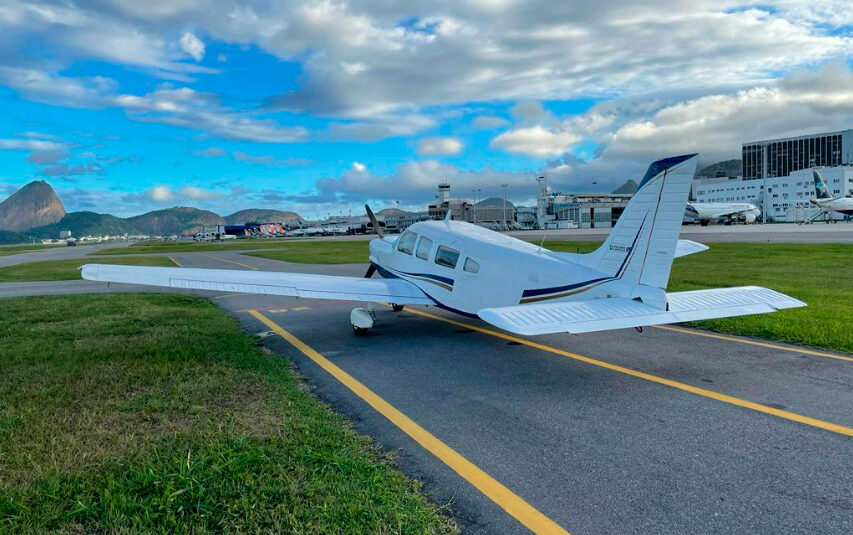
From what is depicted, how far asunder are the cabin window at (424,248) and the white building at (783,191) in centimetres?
13454

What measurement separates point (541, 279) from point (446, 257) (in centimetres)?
235

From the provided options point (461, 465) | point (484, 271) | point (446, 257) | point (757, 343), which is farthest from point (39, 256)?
point (757, 343)

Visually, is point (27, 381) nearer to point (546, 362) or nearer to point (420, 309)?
point (546, 362)

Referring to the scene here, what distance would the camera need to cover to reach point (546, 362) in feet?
25.1

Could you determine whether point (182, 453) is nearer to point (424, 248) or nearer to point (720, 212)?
point (424, 248)

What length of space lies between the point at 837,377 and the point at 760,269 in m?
13.9

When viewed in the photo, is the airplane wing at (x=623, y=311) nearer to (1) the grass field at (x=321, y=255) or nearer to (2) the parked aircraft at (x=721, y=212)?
(1) the grass field at (x=321, y=255)

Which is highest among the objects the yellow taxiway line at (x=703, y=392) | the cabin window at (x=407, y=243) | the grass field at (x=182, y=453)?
the cabin window at (x=407, y=243)

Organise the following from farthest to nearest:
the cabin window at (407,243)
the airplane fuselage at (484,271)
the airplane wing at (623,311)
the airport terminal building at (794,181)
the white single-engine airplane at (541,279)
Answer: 1. the airport terminal building at (794,181)
2. the cabin window at (407,243)
3. the airplane fuselage at (484,271)
4. the white single-engine airplane at (541,279)
5. the airplane wing at (623,311)

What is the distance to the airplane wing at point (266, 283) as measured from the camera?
8578 millimetres

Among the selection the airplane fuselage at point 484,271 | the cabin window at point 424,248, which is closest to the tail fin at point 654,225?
the airplane fuselage at point 484,271

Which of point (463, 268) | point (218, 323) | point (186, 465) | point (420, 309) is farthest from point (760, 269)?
point (186, 465)

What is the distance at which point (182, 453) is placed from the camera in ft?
13.8

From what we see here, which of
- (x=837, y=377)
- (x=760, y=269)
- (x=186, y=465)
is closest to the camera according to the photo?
(x=186, y=465)
